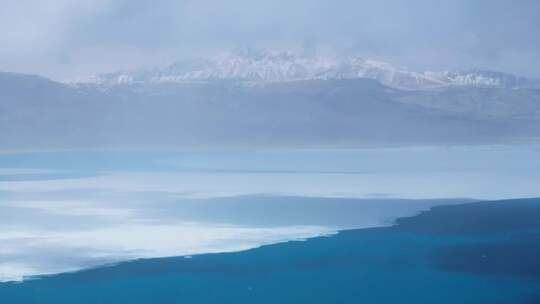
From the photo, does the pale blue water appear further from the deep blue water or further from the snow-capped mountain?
the snow-capped mountain

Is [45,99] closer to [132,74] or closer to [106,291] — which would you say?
[132,74]

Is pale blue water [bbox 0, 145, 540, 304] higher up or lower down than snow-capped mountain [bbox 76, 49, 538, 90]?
lower down

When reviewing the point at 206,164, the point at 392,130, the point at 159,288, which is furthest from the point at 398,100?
the point at 159,288

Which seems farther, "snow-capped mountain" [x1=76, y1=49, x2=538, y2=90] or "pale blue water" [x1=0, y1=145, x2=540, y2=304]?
"snow-capped mountain" [x1=76, y1=49, x2=538, y2=90]

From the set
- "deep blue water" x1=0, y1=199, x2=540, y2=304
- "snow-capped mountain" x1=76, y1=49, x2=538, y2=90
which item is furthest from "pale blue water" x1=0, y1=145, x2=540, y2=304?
"snow-capped mountain" x1=76, y1=49, x2=538, y2=90

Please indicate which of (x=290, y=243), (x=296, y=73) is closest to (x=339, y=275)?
(x=290, y=243)

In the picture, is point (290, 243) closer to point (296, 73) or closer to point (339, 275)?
point (339, 275)

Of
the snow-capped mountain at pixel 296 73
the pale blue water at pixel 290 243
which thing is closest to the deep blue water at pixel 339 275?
the pale blue water at pixel 290 243
